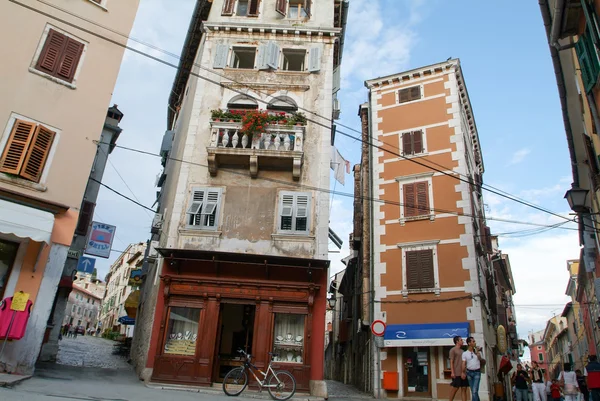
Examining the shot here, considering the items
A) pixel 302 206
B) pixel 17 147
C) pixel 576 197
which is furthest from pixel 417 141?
pixel 17 147

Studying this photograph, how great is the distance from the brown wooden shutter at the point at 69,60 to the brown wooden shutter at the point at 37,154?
2.08m

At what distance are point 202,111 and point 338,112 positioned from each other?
7888 mm

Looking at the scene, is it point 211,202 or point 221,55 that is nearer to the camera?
point 211,202

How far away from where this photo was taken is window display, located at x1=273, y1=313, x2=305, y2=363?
14.1 meters

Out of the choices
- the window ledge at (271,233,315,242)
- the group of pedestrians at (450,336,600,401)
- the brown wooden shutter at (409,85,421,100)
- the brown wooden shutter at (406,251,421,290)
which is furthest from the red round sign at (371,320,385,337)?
the brown wooden shutter at (409,85,421,100)

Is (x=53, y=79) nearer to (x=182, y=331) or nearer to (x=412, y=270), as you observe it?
(x=182, y=331)

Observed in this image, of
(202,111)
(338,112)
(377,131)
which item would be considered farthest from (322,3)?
(202,111)

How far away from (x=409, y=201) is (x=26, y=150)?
16.0 m

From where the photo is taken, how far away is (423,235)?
19953 millimetres

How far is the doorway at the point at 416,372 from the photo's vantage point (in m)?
17.7

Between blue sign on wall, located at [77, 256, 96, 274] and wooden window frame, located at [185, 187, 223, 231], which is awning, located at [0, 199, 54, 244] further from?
blue sign on wall, located at [77, 256, 96, 274]

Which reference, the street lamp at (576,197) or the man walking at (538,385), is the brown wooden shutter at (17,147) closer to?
the street lamp at (576,197)

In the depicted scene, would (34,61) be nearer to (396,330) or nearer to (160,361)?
(160,361)

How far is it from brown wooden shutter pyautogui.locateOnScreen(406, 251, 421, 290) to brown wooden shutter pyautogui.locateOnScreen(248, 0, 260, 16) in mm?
13752
